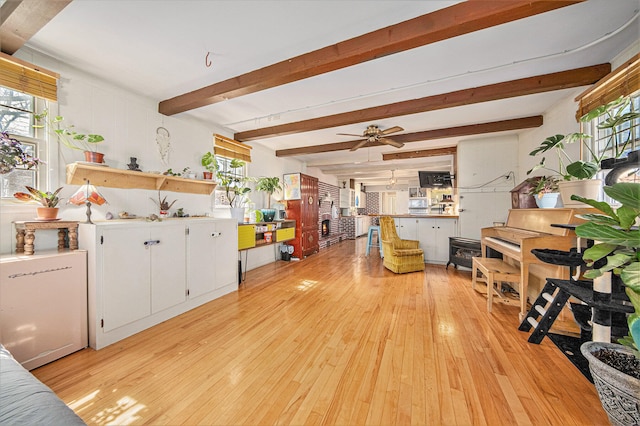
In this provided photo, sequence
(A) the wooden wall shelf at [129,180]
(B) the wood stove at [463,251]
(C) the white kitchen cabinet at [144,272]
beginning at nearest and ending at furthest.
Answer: (C) the white kitchen cabinet at [144,272]
(A) the wooden wall shelf at [129,180]
(B) the wood stove at [463,251]

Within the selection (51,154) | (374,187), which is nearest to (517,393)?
(51,154)

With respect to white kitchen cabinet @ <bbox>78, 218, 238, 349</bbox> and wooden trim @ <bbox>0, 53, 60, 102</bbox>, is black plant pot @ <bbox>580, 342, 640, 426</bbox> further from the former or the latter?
wooden trim @ <bbox>0, 53, 60, 102</bbox>

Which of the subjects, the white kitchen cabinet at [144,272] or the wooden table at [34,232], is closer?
the wooden table at [34,232]

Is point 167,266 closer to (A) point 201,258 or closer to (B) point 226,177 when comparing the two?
(A) point 201,258

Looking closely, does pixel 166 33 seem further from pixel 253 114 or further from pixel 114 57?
pixel 253 114

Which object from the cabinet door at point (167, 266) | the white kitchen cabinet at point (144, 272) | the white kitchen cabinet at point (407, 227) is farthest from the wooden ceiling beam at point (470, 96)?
the white kitchen cabinet at point (407, 227)

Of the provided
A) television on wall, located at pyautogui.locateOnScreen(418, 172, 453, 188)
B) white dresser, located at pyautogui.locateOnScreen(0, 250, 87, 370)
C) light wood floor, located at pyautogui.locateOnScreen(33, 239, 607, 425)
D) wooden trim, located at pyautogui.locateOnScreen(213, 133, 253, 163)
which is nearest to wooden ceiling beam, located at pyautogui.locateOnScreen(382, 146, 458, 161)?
television on wall, located at pyautogui.locateOnScreen(418, 172, 453, 188)

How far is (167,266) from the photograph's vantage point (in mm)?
2576

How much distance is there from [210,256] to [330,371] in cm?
219

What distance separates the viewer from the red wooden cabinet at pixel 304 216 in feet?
18.6

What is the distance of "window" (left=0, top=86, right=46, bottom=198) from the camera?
200cm

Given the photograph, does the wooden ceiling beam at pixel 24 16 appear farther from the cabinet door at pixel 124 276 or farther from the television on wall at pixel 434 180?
the television on wall at pixel 434 180

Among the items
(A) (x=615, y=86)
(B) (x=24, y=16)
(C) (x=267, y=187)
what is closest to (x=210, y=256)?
(C) (x=267, y=187)

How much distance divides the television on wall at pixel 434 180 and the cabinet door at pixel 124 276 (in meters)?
5.56
